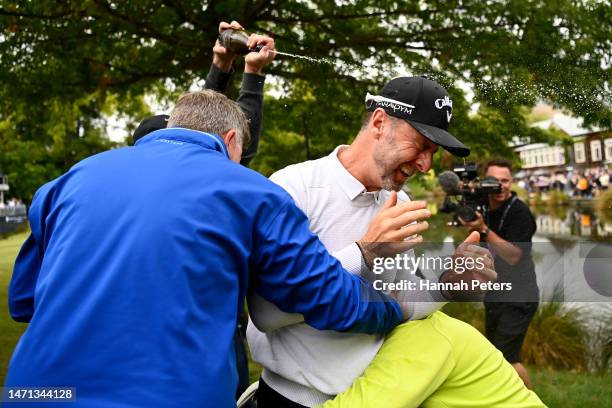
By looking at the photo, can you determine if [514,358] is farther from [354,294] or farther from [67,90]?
[67,90]

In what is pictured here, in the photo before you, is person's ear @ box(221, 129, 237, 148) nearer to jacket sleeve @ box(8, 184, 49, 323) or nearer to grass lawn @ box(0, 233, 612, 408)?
jacket sleeve @ box(8, 184, 49, 323)

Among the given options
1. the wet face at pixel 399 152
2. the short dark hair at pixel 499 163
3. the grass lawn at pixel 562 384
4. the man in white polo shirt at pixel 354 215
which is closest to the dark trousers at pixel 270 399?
the man in white polo shirt at pixel 354 215

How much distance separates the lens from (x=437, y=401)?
77.9 inches

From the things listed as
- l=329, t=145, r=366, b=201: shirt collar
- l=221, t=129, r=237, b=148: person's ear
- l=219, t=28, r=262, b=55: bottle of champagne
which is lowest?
l=329, t=145, r=366, b=201: shirt collar

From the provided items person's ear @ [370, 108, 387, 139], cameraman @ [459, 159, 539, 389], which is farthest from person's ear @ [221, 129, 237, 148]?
cameraman @ [459, 159, 539, 389]

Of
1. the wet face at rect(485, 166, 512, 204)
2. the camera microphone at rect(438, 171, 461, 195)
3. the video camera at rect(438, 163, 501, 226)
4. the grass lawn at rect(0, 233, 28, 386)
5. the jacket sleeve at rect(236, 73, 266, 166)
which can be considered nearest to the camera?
the jacket sleeve at rect(236, 73, 266, 166)

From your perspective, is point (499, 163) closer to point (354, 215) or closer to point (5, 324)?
point (354, 215)

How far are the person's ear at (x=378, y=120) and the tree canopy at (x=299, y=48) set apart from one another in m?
1.01

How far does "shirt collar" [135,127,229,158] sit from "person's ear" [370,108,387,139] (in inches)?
22.3

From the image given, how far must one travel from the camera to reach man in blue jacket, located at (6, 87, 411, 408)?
5.08ft

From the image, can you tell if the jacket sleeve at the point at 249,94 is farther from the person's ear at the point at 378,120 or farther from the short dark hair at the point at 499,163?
the short dark hair at the point at 499,163

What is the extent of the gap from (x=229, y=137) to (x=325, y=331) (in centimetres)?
67

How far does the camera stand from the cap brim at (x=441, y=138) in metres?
2.04

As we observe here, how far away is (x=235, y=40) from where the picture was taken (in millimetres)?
2795
